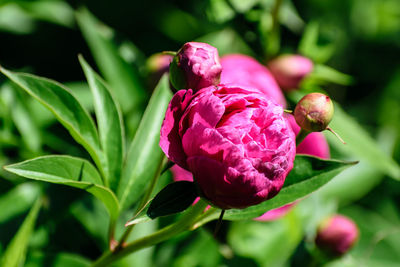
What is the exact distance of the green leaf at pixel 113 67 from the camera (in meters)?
1.32

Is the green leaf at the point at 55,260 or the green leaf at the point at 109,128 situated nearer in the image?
the green leaf at the point at 109,128

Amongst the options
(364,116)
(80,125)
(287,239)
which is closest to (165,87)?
(80,125)

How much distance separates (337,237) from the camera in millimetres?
1217

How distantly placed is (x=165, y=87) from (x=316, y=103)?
1.17 feet

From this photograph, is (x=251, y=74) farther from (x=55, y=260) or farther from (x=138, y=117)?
(x=55, y=260)

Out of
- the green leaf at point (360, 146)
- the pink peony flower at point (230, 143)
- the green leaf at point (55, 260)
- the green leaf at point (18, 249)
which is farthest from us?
the green leaf at point (360, 146)

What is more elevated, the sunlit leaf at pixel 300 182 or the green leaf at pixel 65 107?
the green leaf at pixel 65 107

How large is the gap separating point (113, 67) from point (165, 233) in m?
0.69

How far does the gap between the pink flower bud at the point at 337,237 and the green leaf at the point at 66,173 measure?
2.07 ft

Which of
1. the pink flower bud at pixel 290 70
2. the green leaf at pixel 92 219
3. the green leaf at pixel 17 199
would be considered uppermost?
the pink flower bud at pixel 290 70

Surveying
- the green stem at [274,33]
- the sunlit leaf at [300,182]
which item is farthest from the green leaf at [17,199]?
the green stem at [274,33]

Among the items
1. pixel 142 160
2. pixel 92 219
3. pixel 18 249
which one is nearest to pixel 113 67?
pixel 92 219

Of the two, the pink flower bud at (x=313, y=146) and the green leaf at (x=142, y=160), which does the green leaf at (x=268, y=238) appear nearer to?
the pink flower bud at (x=313, y=146)

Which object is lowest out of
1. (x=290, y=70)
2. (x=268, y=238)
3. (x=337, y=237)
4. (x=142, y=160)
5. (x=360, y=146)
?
(x=268, y=238)
